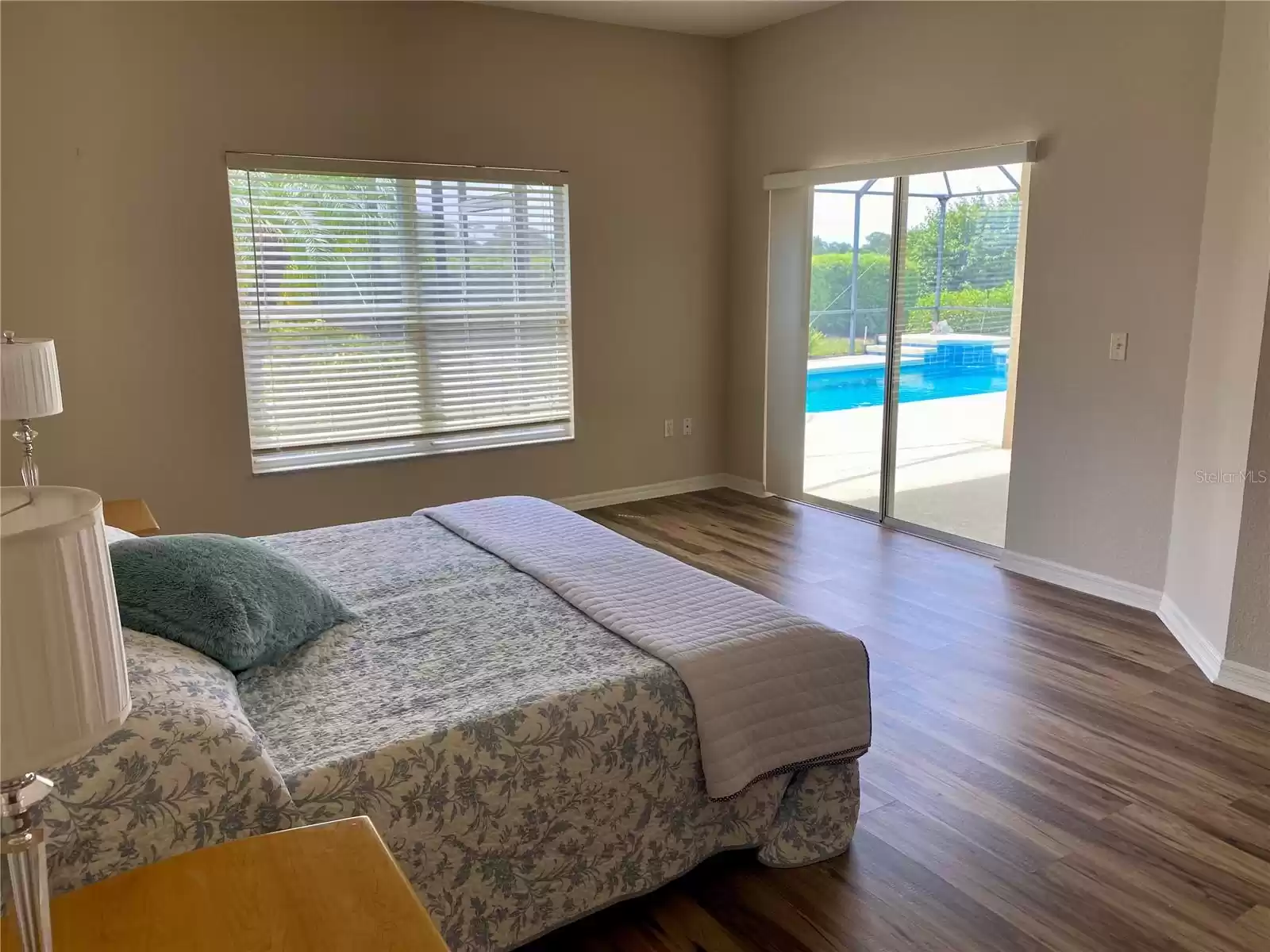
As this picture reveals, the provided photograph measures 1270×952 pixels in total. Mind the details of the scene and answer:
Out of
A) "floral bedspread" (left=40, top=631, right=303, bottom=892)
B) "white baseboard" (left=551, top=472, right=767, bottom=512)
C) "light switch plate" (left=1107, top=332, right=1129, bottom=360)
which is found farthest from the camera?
"white baseboard" (left=551, top=472, right=767, bottom=512)

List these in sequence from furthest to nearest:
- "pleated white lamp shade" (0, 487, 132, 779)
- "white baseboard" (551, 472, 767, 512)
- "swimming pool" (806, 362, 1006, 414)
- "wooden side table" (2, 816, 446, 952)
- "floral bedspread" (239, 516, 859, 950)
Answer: "white baseboard" (551, 472, 767, 512) → "swimming pool" (806, 362, 1006, 414) → "floral bedspread" (239, 516, 859, 950) → "wooden side table" (2, 816, 446, 952) → "pleated white lamp shade" (0, 487, 132, 779)

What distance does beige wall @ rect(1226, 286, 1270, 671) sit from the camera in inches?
117

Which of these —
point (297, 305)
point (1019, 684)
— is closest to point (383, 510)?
point (297, 305)

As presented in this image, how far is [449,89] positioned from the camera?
186 inches

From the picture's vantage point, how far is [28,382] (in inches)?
104

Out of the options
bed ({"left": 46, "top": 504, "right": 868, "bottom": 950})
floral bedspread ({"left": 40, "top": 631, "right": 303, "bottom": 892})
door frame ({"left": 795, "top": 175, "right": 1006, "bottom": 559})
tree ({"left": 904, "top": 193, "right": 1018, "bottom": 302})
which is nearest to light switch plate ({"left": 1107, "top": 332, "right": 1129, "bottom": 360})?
tree ({"left": 904, "top": 193, "right": 1018, "bottom": 302})

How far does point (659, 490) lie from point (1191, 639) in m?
3.19

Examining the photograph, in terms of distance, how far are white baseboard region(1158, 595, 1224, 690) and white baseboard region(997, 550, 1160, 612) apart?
79 millimetres

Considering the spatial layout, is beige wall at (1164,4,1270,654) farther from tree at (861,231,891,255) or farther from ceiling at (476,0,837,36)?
ceiling at (476,0,837,36)

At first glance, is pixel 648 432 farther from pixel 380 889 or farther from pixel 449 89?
pixel 380 889

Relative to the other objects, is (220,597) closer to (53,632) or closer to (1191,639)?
(53,632)

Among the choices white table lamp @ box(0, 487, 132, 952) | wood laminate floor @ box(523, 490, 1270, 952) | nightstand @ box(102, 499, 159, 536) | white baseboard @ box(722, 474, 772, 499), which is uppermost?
white table lamp @ box(0, 487, 132, 952)

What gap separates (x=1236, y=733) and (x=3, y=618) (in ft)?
10.6

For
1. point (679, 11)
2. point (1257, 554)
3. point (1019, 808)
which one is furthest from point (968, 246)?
point (1019, 808)
